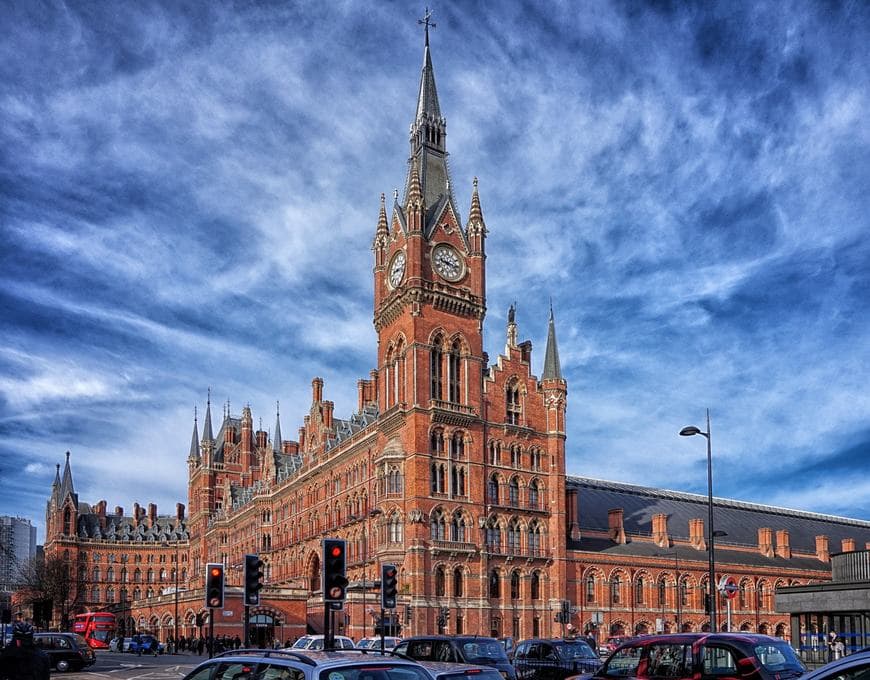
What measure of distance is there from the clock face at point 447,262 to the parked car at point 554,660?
144 ft

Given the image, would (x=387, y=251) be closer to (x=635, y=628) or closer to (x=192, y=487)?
(x=635, y=628)

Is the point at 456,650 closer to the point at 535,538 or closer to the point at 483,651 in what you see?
the point at 483,651

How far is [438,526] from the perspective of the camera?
64.1 metres

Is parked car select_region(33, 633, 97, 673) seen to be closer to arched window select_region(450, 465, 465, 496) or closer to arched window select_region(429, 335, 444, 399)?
arched window select_region(450, 465, 465, 496)

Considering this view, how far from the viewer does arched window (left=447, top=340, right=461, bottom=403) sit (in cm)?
6735

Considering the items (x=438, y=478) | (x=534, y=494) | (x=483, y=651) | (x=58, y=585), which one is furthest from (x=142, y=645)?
(x=483, y=651)

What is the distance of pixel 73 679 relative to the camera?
35.1 m

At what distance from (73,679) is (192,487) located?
10589 centimetres

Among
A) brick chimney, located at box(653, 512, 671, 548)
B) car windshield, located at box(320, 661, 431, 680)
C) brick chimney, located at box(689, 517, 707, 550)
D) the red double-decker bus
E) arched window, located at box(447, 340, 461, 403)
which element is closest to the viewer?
car windshield, located at box(320, 661, 431, 680)

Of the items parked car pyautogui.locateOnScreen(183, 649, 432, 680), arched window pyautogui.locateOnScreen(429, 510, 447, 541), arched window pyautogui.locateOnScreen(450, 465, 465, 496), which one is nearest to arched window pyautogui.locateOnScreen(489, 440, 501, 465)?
arched window pyautogui.locateOnScreen(450, 465, 465, 496)

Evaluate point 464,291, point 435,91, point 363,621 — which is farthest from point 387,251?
point 363,621

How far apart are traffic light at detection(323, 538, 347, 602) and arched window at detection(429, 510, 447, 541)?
136 ft

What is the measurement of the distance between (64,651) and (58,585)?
94527 millimetres

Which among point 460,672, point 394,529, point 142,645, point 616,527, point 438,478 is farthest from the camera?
point 616,527
